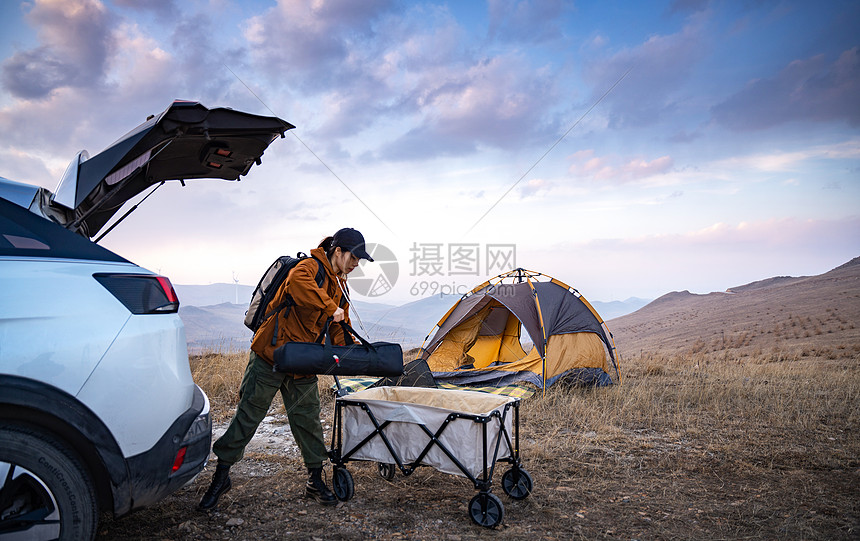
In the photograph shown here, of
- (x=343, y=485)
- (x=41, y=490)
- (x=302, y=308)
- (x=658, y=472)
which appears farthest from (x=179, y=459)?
(x=658, y=472)

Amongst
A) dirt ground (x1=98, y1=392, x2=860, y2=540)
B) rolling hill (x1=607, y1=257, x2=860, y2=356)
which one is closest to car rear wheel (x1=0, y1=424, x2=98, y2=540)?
dirt ground (x1=98, y1=392, x2=860, y2=540)

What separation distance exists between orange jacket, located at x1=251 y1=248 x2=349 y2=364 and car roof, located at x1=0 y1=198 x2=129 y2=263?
1.28m

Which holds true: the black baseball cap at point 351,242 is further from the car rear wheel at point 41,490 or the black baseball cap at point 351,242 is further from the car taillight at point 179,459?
the car rear wheel at point 41,490

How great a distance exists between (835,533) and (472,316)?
687cm

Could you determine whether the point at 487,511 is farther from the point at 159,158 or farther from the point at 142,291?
the point at 159,158

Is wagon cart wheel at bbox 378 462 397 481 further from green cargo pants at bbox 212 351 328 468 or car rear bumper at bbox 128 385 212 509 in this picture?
car rear bumper at bbox 128 385 212 509

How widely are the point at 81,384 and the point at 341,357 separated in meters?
1.60

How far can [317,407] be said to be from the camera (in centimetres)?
380

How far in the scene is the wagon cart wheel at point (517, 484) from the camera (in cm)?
392

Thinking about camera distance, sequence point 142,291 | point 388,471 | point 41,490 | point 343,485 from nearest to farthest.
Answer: point 41,490 → point 142,291 → point 343,485 → point 388,471

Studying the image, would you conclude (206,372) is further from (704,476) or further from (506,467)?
(704,476)

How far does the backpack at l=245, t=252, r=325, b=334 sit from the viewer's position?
3762 millimetres

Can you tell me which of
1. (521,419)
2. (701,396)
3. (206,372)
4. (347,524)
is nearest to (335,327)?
(347,524)

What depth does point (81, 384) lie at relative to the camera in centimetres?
220
